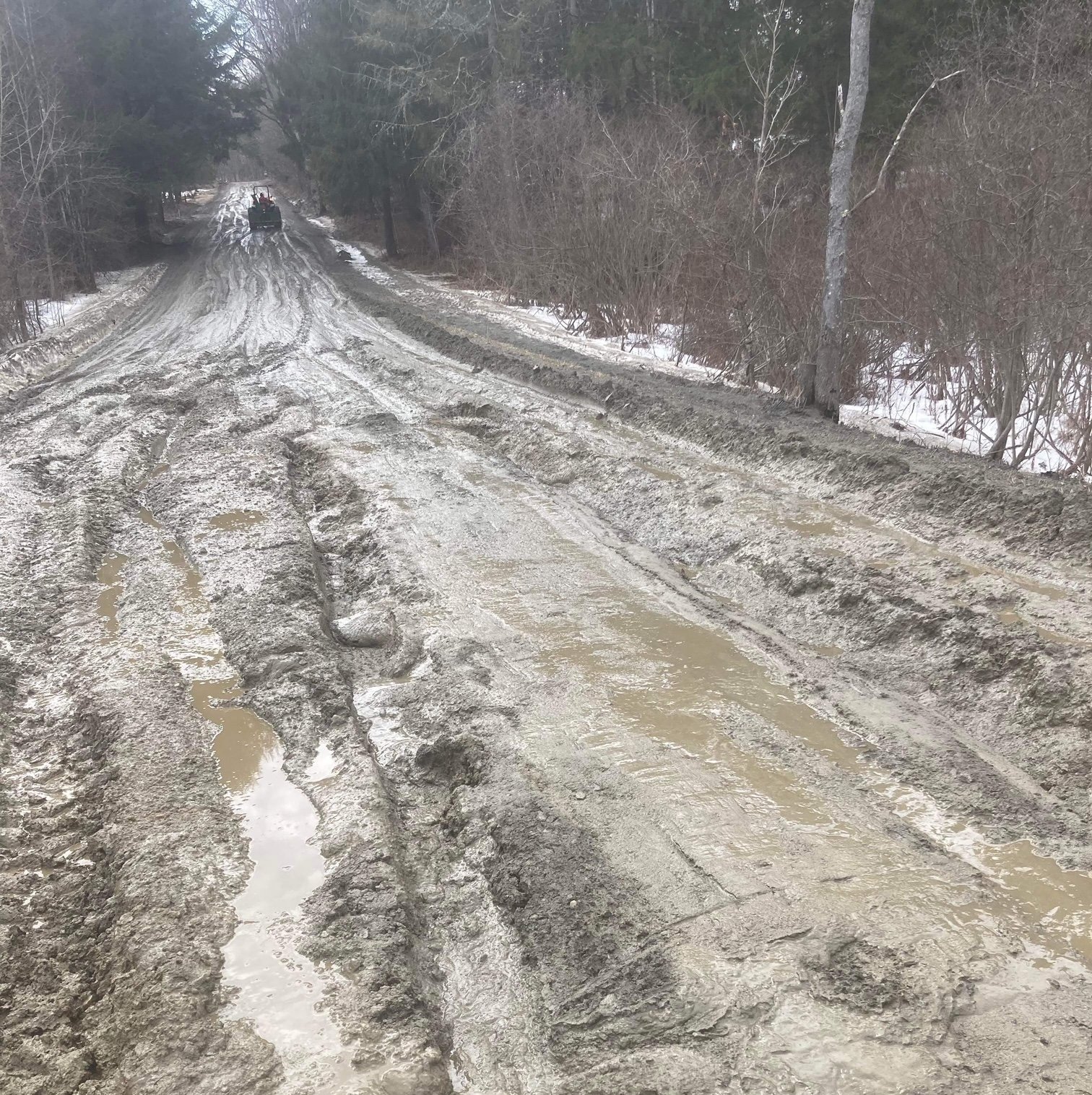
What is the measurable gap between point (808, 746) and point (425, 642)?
88.1 inches

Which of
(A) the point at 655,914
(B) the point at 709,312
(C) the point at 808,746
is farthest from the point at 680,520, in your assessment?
(B) the point at 709,312

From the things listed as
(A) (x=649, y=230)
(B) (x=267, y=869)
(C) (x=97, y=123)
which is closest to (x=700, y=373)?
(A) (x=649, y=230)

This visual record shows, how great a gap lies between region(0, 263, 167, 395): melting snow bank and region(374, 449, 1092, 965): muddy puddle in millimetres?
10011

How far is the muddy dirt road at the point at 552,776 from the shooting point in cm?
263

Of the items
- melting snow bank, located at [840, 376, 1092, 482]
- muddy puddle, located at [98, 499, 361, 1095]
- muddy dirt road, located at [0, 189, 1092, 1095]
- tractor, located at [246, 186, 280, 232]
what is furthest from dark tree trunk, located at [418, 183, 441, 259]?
muddy puddle, located at [98, 499, 361, 1095]

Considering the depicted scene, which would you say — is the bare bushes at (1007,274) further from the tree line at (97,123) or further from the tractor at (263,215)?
the tractor at (263,215)

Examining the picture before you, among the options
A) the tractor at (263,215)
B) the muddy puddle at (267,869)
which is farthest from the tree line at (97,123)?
the muddy puddle at (267,869)

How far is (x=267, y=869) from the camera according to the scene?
3.40 meters

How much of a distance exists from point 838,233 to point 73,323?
16.0 m

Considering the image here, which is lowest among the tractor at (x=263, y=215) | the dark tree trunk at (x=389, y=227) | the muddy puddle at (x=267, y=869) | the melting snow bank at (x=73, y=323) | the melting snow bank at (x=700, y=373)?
the muddy puddle at (x=267, y=869)

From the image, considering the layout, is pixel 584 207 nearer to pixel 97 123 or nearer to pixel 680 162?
pixel 680 162

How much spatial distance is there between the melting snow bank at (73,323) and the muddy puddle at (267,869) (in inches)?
357

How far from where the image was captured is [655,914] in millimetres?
3045

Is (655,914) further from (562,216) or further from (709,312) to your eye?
(562,216)
